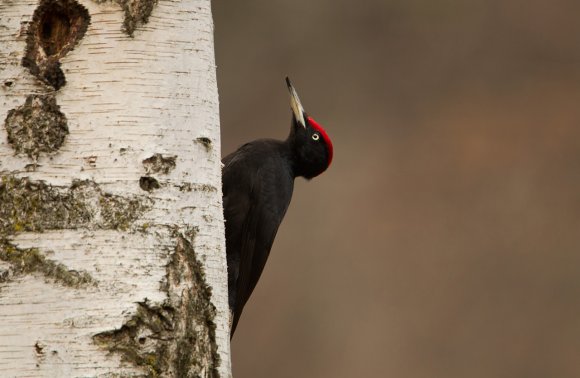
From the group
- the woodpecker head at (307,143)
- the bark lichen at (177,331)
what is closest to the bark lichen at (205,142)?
the bark lichen at (177,331)

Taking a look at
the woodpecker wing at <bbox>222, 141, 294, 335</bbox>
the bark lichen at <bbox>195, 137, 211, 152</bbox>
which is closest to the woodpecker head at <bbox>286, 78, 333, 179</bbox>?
the woodpecker wing at <bbox>222, 141, 294, 335</bbox>

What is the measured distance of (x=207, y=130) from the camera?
2.15m

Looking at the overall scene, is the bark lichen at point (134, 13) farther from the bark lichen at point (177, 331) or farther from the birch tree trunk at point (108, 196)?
the bark lichen at point (177, 331)

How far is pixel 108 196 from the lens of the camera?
1968 millimetres

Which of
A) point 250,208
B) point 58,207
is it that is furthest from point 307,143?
point 58,207

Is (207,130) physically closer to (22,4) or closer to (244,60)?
(22,4)

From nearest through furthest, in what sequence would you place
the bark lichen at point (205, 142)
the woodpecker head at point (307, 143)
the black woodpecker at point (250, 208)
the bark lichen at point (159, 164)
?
1. the bark lichen at point (159, 164)
2. the bark lichen at point (205, 142)
3. the black woodpecker at point (250, 208)
4. the woodpecker head at point (307, 143)

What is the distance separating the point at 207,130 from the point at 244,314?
5768 mm

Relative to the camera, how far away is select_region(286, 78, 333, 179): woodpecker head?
15.0 ft

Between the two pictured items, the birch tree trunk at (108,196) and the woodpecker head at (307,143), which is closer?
the birch tree trunk at (108,196)

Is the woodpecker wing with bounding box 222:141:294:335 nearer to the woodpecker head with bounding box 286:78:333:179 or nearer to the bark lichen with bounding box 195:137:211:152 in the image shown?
the woodpecker head with bounding box 286:78:333:179

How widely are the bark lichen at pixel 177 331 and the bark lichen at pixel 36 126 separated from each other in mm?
300

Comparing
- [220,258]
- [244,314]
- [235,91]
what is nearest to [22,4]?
[220,258]

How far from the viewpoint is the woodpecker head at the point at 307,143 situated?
4.56 metres
